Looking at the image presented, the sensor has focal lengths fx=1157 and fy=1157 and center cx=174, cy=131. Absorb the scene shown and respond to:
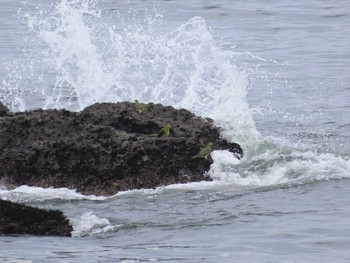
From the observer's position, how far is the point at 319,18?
25.0 m

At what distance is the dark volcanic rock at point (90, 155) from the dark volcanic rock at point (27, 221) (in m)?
1.53

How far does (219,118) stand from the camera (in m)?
13.3

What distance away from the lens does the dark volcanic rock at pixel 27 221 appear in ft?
30.7

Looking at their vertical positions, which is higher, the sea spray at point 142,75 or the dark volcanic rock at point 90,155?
the sea spray at point 142,75

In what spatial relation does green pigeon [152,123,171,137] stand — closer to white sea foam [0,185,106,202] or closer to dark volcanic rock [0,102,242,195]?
dark volcanic rock [0,102,242,195]

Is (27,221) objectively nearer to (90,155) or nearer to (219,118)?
(90,155)

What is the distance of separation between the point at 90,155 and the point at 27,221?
6.01 feet

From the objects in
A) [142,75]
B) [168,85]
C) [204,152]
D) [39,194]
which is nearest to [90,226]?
[39,194]

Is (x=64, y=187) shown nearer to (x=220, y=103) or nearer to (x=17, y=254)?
(x=17, y=254)

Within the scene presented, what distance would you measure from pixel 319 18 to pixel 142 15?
3835mm

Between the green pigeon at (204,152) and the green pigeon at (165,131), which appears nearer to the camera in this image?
the green pigeon at (204,152)

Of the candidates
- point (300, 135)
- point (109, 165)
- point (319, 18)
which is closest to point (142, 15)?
point (319, 18)

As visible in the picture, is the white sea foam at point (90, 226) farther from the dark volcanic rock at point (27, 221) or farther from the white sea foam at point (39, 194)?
the white sea foam at point (39, 194)

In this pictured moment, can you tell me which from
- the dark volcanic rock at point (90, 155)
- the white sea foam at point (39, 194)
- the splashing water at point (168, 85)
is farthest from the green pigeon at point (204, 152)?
the white sea foam at point (39, 194)
